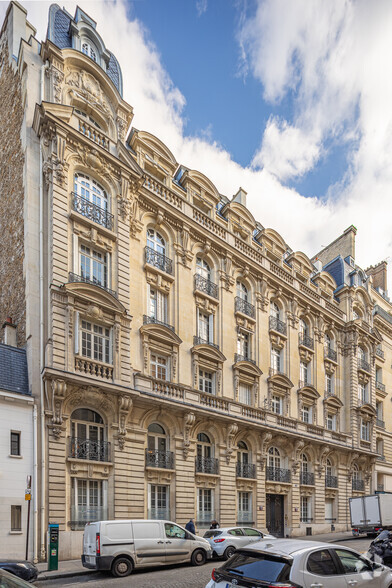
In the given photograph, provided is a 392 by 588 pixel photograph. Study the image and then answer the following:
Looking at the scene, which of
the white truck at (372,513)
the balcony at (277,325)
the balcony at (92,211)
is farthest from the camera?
the balcony at (277,325)

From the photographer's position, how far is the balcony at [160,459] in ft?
72.0

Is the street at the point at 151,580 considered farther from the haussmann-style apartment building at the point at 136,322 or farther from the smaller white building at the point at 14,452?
the haussmann-style apartment building at the point at 136,322

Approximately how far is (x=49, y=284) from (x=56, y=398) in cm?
431

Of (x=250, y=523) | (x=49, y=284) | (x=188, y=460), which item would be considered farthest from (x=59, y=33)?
(x=250, y=523)

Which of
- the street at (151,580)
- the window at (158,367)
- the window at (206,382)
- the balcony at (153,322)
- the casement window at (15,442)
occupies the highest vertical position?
the balcony at (153,322)

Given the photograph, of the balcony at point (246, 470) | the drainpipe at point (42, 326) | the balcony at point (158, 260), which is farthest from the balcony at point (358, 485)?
the drainpipe at point (42, 326)

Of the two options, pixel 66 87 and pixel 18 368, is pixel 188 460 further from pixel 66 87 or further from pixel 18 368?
pixel 66 87

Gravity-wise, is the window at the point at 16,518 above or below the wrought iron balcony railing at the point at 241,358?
below

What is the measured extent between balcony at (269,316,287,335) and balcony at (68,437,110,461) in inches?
563

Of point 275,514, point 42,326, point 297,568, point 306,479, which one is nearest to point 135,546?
point 42,326

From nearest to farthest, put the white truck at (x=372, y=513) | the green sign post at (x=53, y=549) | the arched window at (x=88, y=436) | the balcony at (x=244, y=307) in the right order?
1. the green sign post at (x=53, y=549)
2. the arched window at (x=88, y=436)
3. the white truck at (x=372, y=513)
4. the balcony at (x=244, y=307)

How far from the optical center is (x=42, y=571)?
50.0 ft

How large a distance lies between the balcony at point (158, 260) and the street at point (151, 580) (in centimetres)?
1340

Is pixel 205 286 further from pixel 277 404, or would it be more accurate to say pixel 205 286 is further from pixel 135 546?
pixel 135 546
